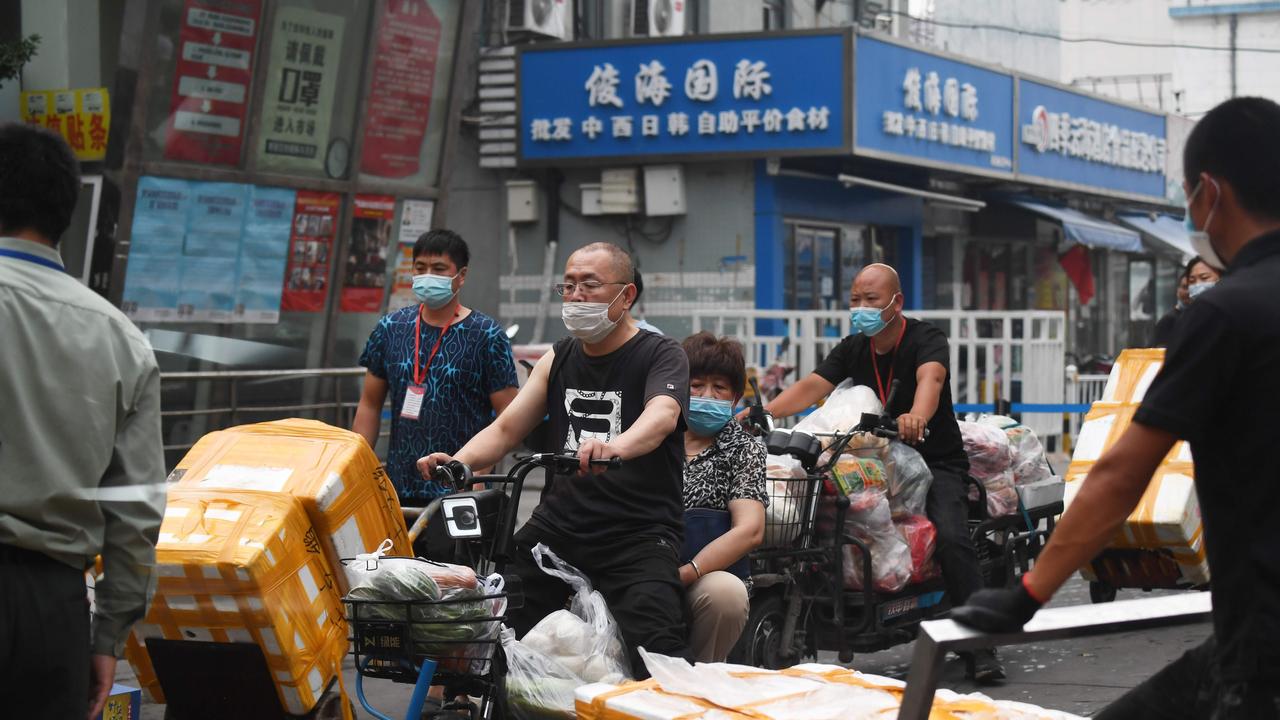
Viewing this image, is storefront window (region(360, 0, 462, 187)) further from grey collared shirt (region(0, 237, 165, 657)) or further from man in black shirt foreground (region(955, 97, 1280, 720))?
man in black shirt foreground (region(955, 97, 1280, 720))

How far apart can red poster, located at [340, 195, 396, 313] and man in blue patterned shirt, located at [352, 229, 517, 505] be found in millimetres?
7854

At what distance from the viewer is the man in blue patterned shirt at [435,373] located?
22.2 feet

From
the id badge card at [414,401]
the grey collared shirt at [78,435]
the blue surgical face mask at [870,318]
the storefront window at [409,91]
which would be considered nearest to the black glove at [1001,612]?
the grey collared shirt at [78,435]

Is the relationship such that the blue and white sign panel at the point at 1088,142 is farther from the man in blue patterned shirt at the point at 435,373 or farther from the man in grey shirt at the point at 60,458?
the man in grey shirt at the point at 60,458

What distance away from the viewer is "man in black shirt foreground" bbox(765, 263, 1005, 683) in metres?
7.18

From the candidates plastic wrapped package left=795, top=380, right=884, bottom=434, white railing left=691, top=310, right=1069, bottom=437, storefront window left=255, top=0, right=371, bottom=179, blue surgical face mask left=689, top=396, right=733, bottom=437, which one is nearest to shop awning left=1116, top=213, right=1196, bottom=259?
white railing left=691, top=310, right=1069, bottom=437

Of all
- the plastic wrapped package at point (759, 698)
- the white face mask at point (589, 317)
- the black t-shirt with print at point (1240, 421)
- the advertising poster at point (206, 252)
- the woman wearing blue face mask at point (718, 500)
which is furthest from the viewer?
the advertising poster at point (206, 252)

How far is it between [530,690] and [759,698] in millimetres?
1015

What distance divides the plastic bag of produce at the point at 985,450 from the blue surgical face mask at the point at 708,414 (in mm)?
2242

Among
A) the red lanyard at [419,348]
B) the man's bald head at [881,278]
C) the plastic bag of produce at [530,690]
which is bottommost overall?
the plastic bag of produce at [530,690]

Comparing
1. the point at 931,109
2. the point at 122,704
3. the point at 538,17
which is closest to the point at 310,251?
the point at 538,17

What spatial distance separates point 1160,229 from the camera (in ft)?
88.9

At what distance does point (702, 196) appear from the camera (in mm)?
18969

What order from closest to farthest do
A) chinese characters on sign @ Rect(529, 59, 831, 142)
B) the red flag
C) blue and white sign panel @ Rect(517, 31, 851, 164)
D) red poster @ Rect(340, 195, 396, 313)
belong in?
red poster @ Rect(340, 195, 396, 313) → blue and white sign panel @ Rect(517, 31, 851, 164) → chinese characters on sign @ Rect(529, 59, 831, 142) → the red flag
